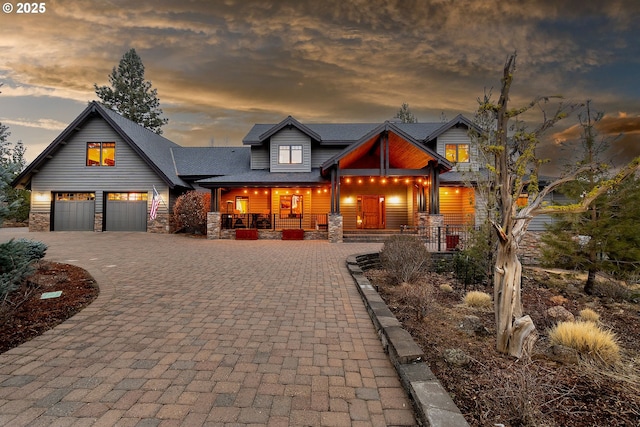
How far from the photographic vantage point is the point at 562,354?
10.6 ft

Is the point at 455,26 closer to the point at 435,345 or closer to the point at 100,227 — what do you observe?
the point at 435,345

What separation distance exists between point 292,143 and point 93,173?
14.0 m

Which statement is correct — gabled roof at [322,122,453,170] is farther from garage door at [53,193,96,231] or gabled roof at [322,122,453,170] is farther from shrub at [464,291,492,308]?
garage door at [53,193,96,231]

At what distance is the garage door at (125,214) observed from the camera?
1898 centimetres

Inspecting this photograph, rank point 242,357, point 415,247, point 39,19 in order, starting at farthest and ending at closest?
point 39,19, point 415,247, point 242,357

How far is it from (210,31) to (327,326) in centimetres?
1443

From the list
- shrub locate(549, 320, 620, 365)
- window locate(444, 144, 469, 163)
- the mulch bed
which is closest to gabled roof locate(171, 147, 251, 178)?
window locate(444, 144, 469, 163)

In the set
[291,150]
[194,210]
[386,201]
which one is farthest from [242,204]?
[386,201]

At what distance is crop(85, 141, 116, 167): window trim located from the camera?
1900 cm

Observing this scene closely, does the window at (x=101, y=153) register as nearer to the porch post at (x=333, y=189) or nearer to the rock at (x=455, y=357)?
the porch post at (x=333, y=189)

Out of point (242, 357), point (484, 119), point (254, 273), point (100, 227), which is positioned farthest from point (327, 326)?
point (100, 227)

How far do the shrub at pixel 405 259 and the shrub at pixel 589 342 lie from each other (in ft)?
10.8

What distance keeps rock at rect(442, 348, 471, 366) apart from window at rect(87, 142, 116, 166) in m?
23.0

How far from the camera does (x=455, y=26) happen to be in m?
10.1
